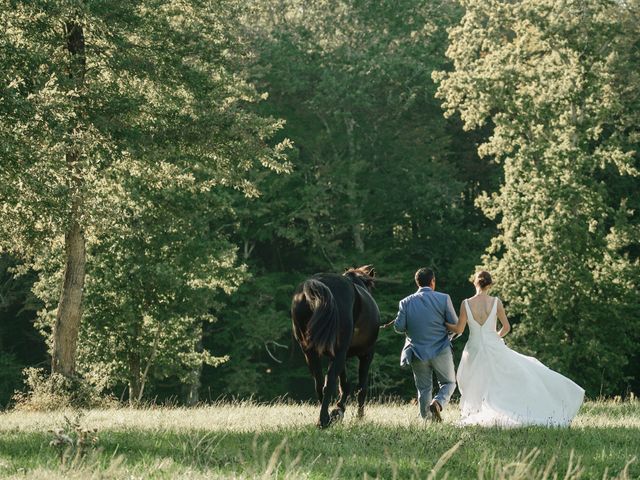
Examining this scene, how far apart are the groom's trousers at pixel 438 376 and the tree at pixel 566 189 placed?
1913 cm

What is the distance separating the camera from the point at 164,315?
30641mm

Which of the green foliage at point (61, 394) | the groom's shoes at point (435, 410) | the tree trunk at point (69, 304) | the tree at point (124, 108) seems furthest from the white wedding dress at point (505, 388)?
the tree trunk at point (69, 304)

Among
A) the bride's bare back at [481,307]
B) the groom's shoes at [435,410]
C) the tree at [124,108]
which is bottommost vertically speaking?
the groom's shoes at [435,410]

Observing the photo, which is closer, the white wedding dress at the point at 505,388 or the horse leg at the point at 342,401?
the horse leg at the point at 342,401

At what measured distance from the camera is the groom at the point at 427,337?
531 inches

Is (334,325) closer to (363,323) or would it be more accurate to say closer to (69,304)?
(363,323)

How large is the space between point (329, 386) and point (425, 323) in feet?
6.82

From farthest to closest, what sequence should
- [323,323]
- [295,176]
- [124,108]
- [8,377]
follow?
[295,176], [8,377], [124,108], [323,323]

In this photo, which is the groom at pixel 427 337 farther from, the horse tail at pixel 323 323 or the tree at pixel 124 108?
the tree at pixel 124 108

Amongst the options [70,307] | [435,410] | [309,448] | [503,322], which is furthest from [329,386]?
[70,307]

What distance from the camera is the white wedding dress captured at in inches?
513

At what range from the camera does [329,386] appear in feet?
39.1

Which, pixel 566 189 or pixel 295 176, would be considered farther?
pixel 295 176

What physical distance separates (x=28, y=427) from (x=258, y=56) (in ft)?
101
